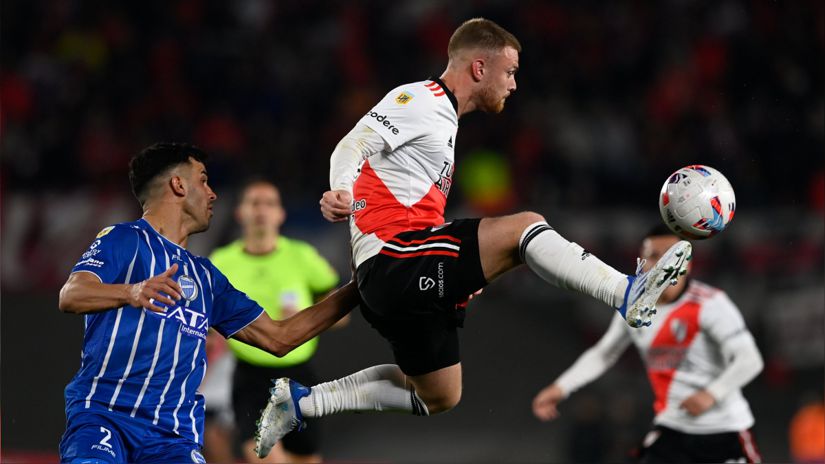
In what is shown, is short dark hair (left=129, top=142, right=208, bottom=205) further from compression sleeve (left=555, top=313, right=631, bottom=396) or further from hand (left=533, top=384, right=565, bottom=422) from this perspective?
compression sleeve (left=555, top=313, right=631, bottom=396)

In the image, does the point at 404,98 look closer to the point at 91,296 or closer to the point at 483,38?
the point at 483,38

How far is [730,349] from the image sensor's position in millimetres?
6473

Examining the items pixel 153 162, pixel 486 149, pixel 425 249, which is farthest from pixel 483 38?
pixel 486 149

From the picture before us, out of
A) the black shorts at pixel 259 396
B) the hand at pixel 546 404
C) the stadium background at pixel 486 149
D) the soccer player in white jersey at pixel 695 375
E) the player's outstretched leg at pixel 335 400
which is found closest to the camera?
the player's outstretched leg at pixel 335 400

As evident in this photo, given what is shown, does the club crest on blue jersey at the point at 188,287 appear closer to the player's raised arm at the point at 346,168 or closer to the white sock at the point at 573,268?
the player's raised arm at the point at 346,168

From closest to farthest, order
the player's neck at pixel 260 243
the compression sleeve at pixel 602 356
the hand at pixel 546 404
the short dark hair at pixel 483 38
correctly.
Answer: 1. the short dark hair at pixel 483 38
2. the hand at pixel 546 404
3. the compression sleeve at pixel 602 356
4. the player's neck at pixel 260 243

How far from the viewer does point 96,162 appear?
41.5ft

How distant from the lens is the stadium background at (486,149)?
9.80 m

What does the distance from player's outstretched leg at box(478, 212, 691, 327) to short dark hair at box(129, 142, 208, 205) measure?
138cm

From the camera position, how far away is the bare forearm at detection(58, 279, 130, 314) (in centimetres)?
420

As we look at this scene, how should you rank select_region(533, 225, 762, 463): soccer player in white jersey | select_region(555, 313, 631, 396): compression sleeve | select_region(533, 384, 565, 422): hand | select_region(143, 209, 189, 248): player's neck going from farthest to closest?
select_region(555, 313, 631, 396): compression sleeve < select_region(533, 384, 565, 422): hand < select_region(533, 225, 762, 463): soccer player in white jersey < select_region(143, 209, 189, 248): player's neck

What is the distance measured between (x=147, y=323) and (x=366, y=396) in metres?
1.52

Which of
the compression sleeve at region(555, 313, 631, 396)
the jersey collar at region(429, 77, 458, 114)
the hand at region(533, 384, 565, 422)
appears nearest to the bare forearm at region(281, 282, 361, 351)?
the jersey collar at region(429, 77, 458, 114)

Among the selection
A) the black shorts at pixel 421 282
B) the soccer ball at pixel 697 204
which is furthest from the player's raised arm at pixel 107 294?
the soccer ball at pixel 697 204
